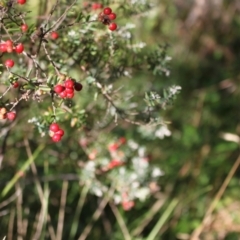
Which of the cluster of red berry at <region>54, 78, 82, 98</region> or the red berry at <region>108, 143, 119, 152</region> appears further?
the red berry at <region>108, 143, 119, 152</region>

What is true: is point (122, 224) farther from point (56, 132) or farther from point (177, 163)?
point (56, 132)

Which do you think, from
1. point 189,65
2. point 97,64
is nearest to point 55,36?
point 97,64

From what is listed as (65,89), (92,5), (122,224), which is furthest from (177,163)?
(65,89)

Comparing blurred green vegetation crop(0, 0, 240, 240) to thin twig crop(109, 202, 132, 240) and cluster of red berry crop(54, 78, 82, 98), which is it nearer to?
thin twig crop(109, 202, 132, 240)

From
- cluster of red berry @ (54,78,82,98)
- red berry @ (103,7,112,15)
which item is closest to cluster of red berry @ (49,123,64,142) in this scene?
→ cluster of red berry @ (54,78,82,98)

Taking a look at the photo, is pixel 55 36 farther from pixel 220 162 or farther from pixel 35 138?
pixel 220 162

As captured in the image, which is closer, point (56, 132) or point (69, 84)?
point (69, 84)

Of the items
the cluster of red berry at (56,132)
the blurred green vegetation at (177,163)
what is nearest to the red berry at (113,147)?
the blurred green vegetation at (177,163)

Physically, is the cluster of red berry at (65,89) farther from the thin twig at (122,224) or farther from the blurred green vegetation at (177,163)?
the thin twig at (122,224)

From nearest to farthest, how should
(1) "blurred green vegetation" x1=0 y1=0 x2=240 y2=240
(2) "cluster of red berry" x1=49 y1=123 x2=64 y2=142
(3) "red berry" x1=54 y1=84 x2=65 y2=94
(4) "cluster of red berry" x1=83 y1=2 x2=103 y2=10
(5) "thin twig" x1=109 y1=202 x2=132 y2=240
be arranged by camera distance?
(3) "red berry" x1=54 y1=84 x2=65 y2=94
(2) "cluster of red berry" x1=49 y1=123 x2=64 y2=142
(4) "cluster of red berry" x1=83 y1=2 x2=103 y2=10
(5) "thin twig" x1=109 y1=202 x2=132 y2=240
(1) "blurred green vegetation" x1=0 y1=0 x2=240 y2=240

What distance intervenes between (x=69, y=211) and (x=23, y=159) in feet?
1.47

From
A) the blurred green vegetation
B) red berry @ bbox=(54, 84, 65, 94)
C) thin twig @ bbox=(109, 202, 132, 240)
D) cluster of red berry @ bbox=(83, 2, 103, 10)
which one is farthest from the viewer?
the blurred green vegetation

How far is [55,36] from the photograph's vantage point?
90.5 inches

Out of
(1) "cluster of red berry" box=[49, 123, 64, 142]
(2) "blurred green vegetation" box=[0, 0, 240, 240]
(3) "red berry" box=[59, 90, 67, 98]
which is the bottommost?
(2) "blurred green vegetation" box=[0, 0, 240, 240]
